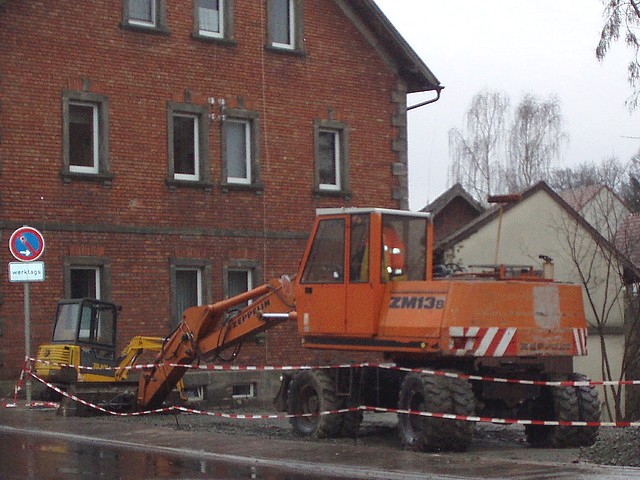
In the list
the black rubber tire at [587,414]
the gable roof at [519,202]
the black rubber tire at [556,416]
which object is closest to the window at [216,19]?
the gable roof at [519,202]

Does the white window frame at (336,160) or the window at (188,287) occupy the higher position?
the white window frame at (336,160)

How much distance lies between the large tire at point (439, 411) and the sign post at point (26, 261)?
8666 millimetres

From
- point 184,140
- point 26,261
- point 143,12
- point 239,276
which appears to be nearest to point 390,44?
point 184,140

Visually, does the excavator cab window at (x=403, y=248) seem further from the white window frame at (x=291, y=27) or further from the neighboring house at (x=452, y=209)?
the neighboring house at (x=452, y=209)

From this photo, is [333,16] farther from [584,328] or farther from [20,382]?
[584,328]

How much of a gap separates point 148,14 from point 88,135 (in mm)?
2977

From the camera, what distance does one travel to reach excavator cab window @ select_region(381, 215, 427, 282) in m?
16.3

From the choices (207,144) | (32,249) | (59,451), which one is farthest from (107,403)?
(207,144)

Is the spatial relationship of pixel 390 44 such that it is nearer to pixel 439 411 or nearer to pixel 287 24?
pixel 287 24

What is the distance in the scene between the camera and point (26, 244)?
71.9 ft

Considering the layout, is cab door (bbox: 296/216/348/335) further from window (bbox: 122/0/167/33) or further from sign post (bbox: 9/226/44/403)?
window (bbox: 122/0/167/33)

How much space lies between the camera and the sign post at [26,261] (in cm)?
2164

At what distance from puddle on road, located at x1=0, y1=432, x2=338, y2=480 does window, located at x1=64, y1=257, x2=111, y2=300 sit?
977cm

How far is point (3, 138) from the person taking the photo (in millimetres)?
24297
